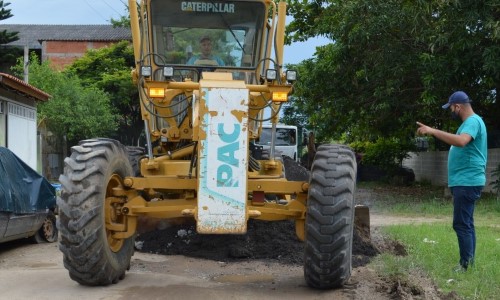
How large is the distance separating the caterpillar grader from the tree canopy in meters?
7.73

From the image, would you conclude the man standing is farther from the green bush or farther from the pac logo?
the green bush

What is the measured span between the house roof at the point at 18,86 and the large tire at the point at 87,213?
10.5 metres

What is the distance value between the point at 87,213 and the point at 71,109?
2455 cm

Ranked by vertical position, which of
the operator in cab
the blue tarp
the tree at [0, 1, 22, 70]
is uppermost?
the tree at [0, 1, 22, 70]

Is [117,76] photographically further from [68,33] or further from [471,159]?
[471,159]

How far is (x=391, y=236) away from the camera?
11.0 m

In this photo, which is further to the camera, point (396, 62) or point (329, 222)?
point (396, 62)

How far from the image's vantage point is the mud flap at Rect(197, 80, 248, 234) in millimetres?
6484

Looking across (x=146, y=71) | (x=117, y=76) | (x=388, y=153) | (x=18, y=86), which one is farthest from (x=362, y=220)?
(x=117, y=76)

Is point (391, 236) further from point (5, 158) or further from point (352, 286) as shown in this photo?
point (5, 158)

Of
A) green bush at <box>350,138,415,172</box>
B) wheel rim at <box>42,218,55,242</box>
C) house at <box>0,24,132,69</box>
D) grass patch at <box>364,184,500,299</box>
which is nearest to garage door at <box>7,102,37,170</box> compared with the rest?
wheel rim at <box>42,218,55,242</box>

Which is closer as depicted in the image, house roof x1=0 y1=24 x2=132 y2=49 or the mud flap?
the mud flap

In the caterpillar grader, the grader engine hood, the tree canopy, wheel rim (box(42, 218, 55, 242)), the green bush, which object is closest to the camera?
the grader engine hood

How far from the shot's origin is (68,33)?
168ft
